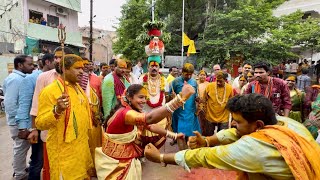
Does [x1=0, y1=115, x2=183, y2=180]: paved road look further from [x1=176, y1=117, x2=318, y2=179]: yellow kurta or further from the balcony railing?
the balcony railing

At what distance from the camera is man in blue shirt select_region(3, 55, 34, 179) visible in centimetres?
370

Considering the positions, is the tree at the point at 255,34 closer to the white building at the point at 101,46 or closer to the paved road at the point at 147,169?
the paved road at the point at 147,169

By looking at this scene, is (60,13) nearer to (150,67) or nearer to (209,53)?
(209,53)

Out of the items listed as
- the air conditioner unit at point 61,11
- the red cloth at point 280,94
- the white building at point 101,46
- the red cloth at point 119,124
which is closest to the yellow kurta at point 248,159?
the red cloth at point 119,124

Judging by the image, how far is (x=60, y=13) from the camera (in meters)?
20.9

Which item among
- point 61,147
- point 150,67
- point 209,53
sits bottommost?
point 61,147

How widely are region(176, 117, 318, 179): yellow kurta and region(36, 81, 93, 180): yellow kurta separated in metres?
1.40

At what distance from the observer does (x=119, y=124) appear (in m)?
2.52

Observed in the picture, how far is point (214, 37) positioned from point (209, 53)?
1098 mm

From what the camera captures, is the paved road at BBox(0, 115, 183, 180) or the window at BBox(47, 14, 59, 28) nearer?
the paved road at BBox(0, 115, 183, 180)

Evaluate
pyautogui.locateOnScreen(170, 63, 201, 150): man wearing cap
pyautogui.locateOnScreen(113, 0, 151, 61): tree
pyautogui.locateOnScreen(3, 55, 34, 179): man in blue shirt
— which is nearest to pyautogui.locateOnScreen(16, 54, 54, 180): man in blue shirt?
pyautogui.locateOnScreen(3, 55, 34, 179): man in blue shirt

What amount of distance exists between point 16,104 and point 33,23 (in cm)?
1656

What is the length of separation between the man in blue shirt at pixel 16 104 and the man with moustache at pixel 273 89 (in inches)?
139

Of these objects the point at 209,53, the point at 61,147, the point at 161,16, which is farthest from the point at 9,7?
the point at 61,147
